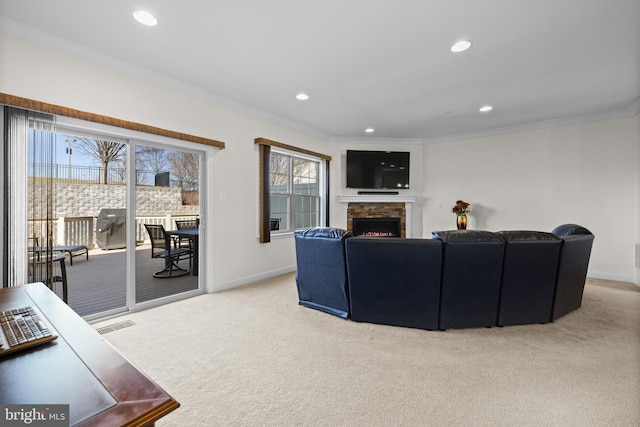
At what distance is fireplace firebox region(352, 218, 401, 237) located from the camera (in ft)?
20.0

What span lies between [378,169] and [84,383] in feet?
18.9

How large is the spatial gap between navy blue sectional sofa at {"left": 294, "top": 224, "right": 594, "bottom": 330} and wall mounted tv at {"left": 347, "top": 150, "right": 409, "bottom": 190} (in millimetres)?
3348

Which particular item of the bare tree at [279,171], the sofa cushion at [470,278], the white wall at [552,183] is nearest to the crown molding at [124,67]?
the bare tree at [279,171]

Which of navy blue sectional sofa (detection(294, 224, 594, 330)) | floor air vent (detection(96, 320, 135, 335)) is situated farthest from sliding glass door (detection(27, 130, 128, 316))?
navy blue sectional sofa (detection(294, 224, 594, 330))

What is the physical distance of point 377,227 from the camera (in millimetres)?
6184

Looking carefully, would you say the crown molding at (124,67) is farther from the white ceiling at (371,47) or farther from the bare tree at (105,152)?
the bare tree at (105,152)

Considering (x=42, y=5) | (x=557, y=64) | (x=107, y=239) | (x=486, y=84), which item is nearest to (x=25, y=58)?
(x=42, y=5)

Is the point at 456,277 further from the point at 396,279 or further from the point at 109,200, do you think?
the point at 109,200

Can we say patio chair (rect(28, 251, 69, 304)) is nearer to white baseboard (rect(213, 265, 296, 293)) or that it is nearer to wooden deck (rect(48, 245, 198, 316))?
wooden deck (rect(48, 245, 198, 316))

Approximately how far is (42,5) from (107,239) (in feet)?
7.97

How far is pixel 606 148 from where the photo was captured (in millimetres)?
4488

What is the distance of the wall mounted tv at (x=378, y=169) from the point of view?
19.6 ft

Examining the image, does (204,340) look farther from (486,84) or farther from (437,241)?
(486,84)

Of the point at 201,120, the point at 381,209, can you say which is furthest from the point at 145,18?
the point at 381,209
